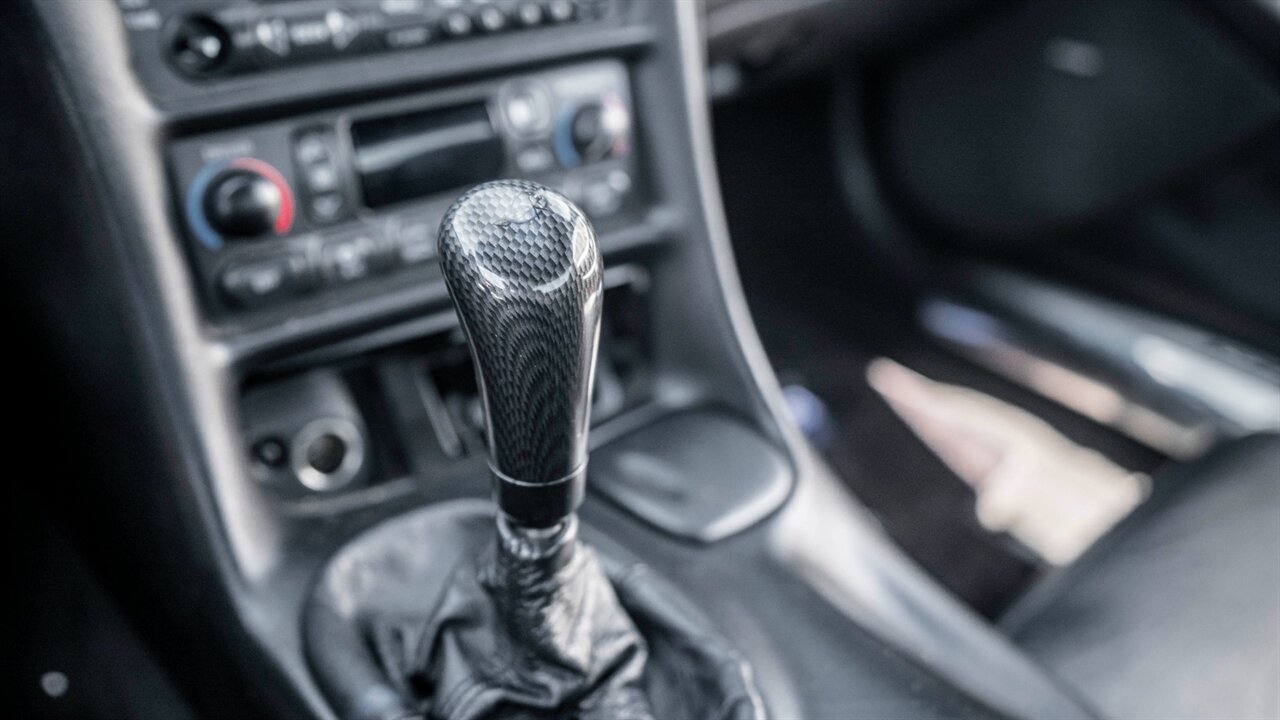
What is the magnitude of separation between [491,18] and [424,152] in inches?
4.0

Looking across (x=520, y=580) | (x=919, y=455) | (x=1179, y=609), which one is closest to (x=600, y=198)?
(x=520, y=580)

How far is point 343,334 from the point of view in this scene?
0.69m

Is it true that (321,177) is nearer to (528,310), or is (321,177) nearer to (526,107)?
(526,107)

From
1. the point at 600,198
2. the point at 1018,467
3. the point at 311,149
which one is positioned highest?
the point at 311,149

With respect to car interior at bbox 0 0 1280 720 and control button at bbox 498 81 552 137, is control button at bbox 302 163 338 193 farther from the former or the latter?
control button at bbox 498 81 552 137

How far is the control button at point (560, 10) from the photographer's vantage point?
759 millimetres

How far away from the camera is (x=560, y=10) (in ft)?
2.51

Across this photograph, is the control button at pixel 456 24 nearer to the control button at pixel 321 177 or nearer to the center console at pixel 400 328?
the center console at pixel 400 328

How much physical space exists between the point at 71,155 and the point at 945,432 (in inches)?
56.1

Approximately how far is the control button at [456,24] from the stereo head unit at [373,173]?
0.13ft

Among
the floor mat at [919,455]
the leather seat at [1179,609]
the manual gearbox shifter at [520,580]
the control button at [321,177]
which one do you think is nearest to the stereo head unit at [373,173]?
the control button at [321,177]

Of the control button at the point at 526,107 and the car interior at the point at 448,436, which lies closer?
the car interior at the point at 448,436

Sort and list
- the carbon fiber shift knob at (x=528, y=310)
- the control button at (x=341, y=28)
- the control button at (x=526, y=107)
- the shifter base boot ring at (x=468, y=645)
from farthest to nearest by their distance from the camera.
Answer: the control button at (x=526, y=107), the control button at (x=341, y=28), the shifter base boot ring at (x=468, y=645), the carbon fiber shift knob at (x=528, y=310)

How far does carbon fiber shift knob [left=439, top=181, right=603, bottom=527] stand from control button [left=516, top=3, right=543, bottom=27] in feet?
1.16
